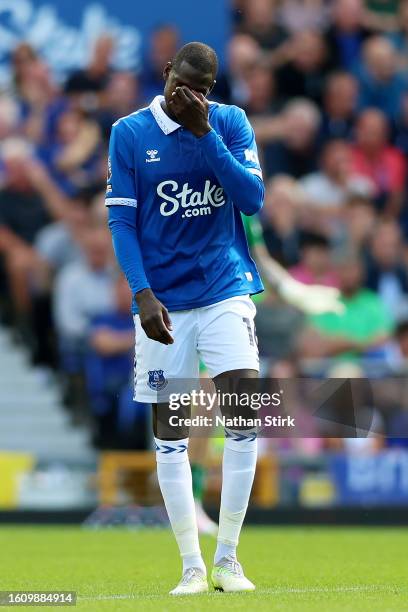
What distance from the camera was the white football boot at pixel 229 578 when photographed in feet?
19.5

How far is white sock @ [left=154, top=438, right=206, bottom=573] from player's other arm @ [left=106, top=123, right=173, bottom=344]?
501 mm

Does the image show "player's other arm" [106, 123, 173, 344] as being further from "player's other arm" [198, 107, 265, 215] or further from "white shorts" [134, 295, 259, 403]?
"player's other arm" [198, 107, 265, 215]

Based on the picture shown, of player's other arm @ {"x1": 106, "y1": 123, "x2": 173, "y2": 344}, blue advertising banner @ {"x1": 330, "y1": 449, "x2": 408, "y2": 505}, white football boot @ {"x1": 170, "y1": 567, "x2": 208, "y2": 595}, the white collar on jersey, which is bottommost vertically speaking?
blue advertising banner @ {"x1": 330, "y1": 449, "x2": 408, "y2": 505}

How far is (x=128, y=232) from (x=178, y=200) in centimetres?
26

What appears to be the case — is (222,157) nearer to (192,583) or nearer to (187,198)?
(187,198)

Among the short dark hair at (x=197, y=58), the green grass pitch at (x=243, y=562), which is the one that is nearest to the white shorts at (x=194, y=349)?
the green grass pitch at (x=243, y=562)

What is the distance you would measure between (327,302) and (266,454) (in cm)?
180

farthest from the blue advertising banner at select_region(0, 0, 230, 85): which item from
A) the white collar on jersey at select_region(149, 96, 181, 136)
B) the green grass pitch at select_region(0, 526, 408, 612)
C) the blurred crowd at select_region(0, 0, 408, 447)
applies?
the white collar on jersey at select_region(149, 96, 181, 136)

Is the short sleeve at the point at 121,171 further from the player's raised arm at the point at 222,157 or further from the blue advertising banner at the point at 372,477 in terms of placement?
the blue advertising banner at the point at 372,477

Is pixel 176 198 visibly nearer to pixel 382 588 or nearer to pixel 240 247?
pixel 240 247

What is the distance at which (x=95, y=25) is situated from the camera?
15.8 m

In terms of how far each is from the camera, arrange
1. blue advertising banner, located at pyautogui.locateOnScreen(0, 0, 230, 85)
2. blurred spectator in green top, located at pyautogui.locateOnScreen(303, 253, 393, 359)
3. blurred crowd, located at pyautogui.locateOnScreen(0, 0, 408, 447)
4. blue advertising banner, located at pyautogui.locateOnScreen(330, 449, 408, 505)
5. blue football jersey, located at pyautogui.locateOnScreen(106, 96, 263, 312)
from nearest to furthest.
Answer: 1. blue football jersey, located at pyautogui.locateOnScreen(106, 96, 263, 312)
2. blue advertising banner, located at pyautogui.locateOnScreen(330, 449, 408, 505)
3. blurred spectator in green top, located at pyautogui.locateOnScreen(303, 253, 393, 359)
4. blurred crowd, located at pyautogui.locateOnScreen(0, 0, 408, 447)
5. blue advertising banner, located at pyautogui.locateOnScreen(0, 0, 230, 85)

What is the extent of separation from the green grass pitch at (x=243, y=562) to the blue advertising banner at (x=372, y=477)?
1.17 feet

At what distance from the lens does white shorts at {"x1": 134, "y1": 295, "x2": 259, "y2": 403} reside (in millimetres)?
6066
